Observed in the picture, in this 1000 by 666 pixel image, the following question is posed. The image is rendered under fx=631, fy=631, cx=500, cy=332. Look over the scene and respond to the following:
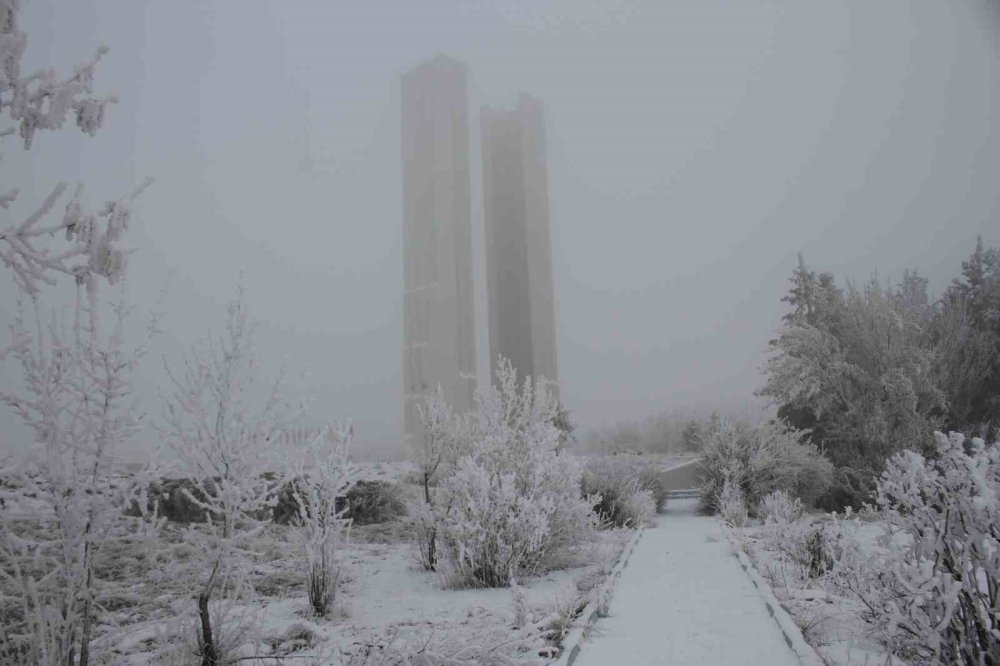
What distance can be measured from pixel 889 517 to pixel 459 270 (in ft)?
100

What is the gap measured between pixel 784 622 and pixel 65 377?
3.55 m

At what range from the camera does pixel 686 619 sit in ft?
12.0

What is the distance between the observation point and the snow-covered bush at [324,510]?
411cm

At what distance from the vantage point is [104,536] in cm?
235

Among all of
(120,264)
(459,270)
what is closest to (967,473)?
(120,264)

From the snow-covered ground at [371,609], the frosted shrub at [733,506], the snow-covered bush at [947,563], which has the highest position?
the snow-covered bush at [947,563]

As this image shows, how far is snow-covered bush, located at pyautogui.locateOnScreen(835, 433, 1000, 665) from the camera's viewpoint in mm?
1992

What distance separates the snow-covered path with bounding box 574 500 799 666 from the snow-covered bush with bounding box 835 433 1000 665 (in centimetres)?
81

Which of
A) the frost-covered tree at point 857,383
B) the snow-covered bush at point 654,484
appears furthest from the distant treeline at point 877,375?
Result: the snow-covered bush at point 654,484

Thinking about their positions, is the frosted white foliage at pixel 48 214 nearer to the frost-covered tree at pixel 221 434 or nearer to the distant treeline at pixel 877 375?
the frost-covered tree at pixel 221 434

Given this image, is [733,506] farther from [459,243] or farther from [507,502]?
[459,243]

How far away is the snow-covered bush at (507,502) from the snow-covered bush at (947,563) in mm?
2846

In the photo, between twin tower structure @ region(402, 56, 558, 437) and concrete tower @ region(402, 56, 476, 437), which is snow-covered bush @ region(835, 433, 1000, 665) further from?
concrete tower @ region(402, 56, 476, 437)

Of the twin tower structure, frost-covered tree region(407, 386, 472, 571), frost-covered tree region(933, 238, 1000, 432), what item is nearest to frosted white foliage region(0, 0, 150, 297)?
frost-covered tree region(407, 386, 472, 571)
